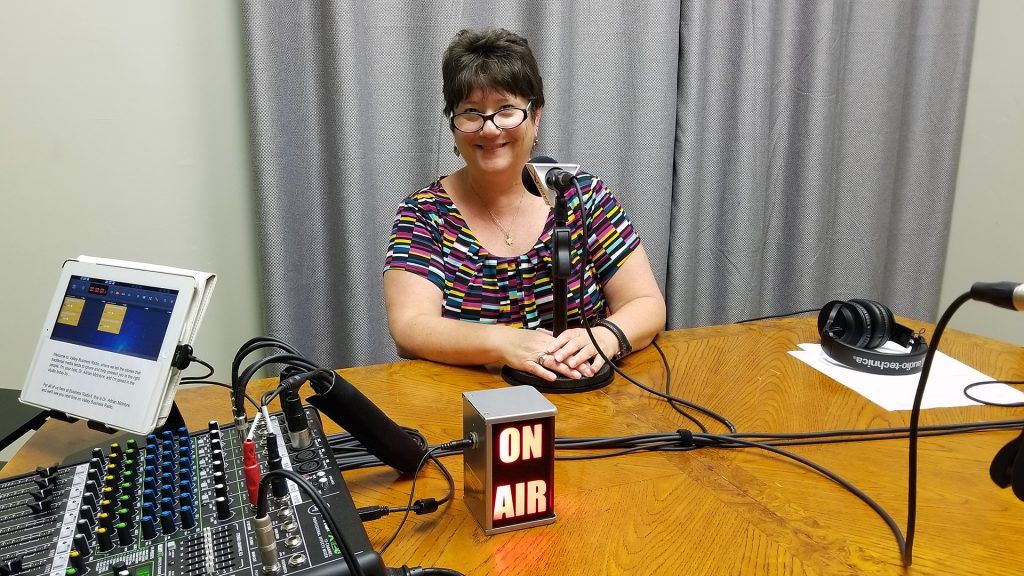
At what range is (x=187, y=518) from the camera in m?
0.65

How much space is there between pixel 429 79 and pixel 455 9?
0.23 m

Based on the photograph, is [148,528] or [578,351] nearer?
[148,528]

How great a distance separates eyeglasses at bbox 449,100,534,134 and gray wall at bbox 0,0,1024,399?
81cm

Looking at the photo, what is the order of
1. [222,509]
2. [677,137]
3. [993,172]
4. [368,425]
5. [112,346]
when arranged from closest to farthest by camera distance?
1. [222,509]
2. [368,425]
3. [112,346]
4. [677,137]
5. [993,172]

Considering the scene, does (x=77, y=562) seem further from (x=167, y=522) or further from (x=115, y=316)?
(x=115, y=316)

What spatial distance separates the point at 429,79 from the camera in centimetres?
207

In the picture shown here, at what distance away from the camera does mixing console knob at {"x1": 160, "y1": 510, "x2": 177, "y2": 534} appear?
640mm

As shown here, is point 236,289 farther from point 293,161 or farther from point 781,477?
point 781,477

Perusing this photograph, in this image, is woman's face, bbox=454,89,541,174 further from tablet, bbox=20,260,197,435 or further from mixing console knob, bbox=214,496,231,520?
mixing console knob, bbox=214,496,231,520

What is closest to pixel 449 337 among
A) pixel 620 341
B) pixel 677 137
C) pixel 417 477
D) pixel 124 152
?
pixel 620 341

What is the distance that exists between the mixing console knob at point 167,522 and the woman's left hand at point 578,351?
0.68 metres

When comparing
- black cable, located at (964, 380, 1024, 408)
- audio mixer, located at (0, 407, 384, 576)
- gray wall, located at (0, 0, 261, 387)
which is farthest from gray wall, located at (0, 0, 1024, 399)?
black cable, located at (964, 380, 1024, 408)

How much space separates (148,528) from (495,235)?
1.12 metres

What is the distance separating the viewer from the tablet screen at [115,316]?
900 mm
